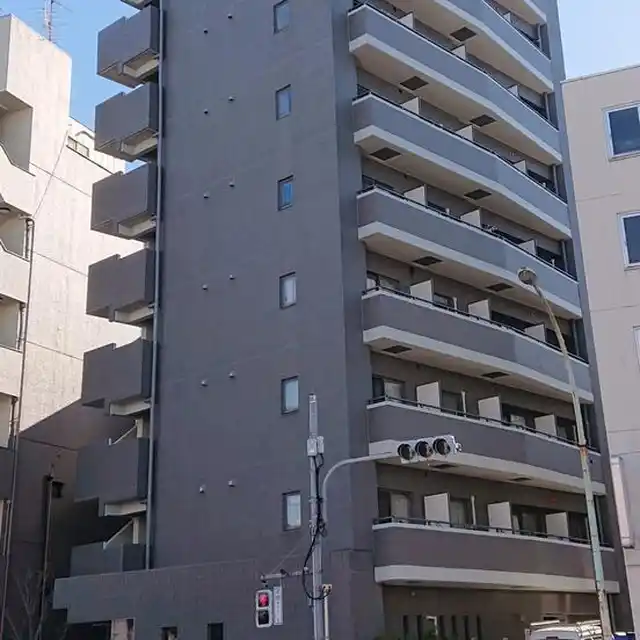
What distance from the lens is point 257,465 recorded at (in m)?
32.3

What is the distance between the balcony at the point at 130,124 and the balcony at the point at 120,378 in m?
8.09

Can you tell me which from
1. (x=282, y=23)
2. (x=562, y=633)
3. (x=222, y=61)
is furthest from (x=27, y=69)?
(x=562, y=633)

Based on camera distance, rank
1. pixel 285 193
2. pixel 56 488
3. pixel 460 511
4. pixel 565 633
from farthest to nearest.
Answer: pixel 56 488 → pixel 285 193 → pixel 460 511 → pixel 565 633

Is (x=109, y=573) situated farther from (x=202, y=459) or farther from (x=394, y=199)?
(x=394, y=199)

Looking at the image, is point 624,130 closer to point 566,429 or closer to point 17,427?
point 566,429

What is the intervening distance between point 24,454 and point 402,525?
17.3m

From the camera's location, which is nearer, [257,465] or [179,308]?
[257,465]

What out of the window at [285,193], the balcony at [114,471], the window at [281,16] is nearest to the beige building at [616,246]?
the window at [285,193]

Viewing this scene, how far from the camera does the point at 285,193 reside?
34.5 metres

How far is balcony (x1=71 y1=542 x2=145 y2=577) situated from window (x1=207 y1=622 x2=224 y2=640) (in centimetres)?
471

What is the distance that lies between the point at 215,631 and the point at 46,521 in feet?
→ 41.2

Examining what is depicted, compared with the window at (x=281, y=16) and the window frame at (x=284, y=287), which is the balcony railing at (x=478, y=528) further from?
the window at (x=281, y=16)

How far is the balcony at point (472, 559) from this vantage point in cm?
2931

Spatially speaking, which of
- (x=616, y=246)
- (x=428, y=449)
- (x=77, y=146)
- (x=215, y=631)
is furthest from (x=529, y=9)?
(x=428, y=449)
